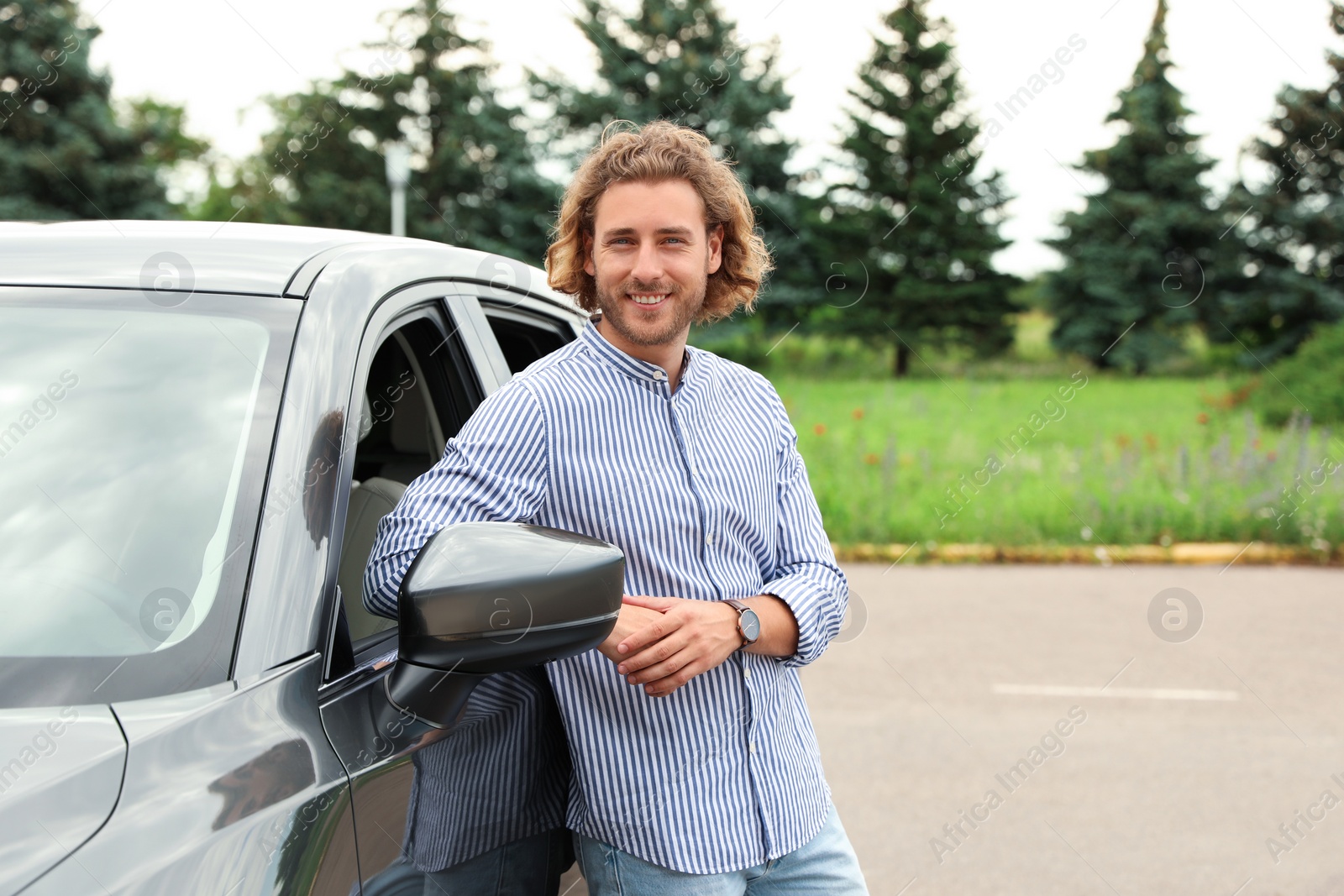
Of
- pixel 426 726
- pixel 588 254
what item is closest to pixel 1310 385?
pixel 588 254

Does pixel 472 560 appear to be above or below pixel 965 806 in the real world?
above

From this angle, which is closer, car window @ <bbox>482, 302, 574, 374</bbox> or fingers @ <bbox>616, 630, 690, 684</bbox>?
fingers @ <bbox>616, 630, 690, 684</bbox>

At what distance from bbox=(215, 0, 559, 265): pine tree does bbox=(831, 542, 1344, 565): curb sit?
773 inches

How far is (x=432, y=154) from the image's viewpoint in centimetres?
3131

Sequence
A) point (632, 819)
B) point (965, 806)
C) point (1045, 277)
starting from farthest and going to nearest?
point (1045, 277) → point (965, 806) → point (632, 819)

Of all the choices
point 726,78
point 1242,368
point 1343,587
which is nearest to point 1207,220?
point 1242,368

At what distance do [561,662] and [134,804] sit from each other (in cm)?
69

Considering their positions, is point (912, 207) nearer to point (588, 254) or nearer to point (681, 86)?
point (681, 86)

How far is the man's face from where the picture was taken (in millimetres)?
1922

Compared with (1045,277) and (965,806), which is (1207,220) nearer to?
(1045,277)

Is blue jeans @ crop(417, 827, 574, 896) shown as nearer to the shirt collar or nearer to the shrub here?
the shirt collar

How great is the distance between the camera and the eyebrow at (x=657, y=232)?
1.96 metres

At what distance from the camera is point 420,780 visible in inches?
62.9

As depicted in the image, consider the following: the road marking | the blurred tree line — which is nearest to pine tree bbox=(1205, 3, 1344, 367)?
the blurred tree line
